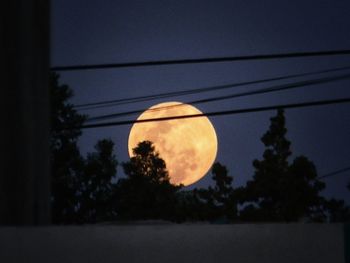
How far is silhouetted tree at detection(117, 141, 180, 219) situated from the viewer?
35.6 m

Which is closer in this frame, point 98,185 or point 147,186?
point 98,185

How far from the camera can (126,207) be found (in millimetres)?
34625

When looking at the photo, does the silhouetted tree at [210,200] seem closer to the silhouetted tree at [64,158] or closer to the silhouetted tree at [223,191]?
the silhouetted tree at [223,191]

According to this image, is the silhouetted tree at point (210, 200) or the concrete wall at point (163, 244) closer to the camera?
the concrete wall at point (163, 244)

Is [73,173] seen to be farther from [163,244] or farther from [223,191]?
[163,244]

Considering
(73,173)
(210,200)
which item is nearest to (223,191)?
(210,200)

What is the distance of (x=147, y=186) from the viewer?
119 ft

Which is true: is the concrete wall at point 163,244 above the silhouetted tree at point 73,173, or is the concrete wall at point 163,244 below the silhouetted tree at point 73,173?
below

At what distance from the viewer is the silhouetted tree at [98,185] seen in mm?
31922

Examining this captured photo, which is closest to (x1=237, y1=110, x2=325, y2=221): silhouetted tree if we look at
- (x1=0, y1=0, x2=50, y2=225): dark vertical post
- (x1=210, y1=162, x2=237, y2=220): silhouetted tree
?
(x1=210, y1=162, x2=237, y2=220): silhouetted tree

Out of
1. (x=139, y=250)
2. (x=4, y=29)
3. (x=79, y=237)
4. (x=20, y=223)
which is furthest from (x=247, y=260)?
(x=4, y=29)

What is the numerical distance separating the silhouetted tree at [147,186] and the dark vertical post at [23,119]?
Answer: 3157 cm

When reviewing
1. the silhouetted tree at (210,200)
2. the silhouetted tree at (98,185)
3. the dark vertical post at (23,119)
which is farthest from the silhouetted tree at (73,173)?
the dark vertical post at (23,119)

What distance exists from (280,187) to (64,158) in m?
10.8
